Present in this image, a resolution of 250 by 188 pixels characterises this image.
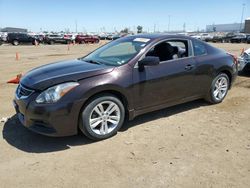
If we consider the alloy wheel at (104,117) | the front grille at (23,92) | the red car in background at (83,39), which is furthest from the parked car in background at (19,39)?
the alloy wheel at (104,117)

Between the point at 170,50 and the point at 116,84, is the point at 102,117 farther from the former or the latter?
the point at 170,50

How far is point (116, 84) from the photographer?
413cm

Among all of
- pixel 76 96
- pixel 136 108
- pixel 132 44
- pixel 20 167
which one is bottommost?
pixel 20 167

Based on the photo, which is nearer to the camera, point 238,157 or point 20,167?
point 20,167

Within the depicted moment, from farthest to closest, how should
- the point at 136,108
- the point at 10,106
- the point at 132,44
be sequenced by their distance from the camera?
the point at 10,106, the point at 132,44, the point at 136,108

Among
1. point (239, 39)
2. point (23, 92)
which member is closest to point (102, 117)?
point (23, 92)

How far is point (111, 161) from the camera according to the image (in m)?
3.57

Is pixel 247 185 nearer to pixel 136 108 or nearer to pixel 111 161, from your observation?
pixel 111 161

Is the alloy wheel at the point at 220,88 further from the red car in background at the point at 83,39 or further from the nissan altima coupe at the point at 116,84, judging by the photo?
the red car in background at the point at 83,39

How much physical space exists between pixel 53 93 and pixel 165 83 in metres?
1.98

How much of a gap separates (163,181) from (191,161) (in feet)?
2.05

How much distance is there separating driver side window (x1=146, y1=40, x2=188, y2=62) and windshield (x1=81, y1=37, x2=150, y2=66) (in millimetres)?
298

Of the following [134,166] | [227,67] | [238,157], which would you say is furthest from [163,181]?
[227,67]

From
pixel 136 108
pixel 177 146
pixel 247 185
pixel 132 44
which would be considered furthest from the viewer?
pixel 132 44
